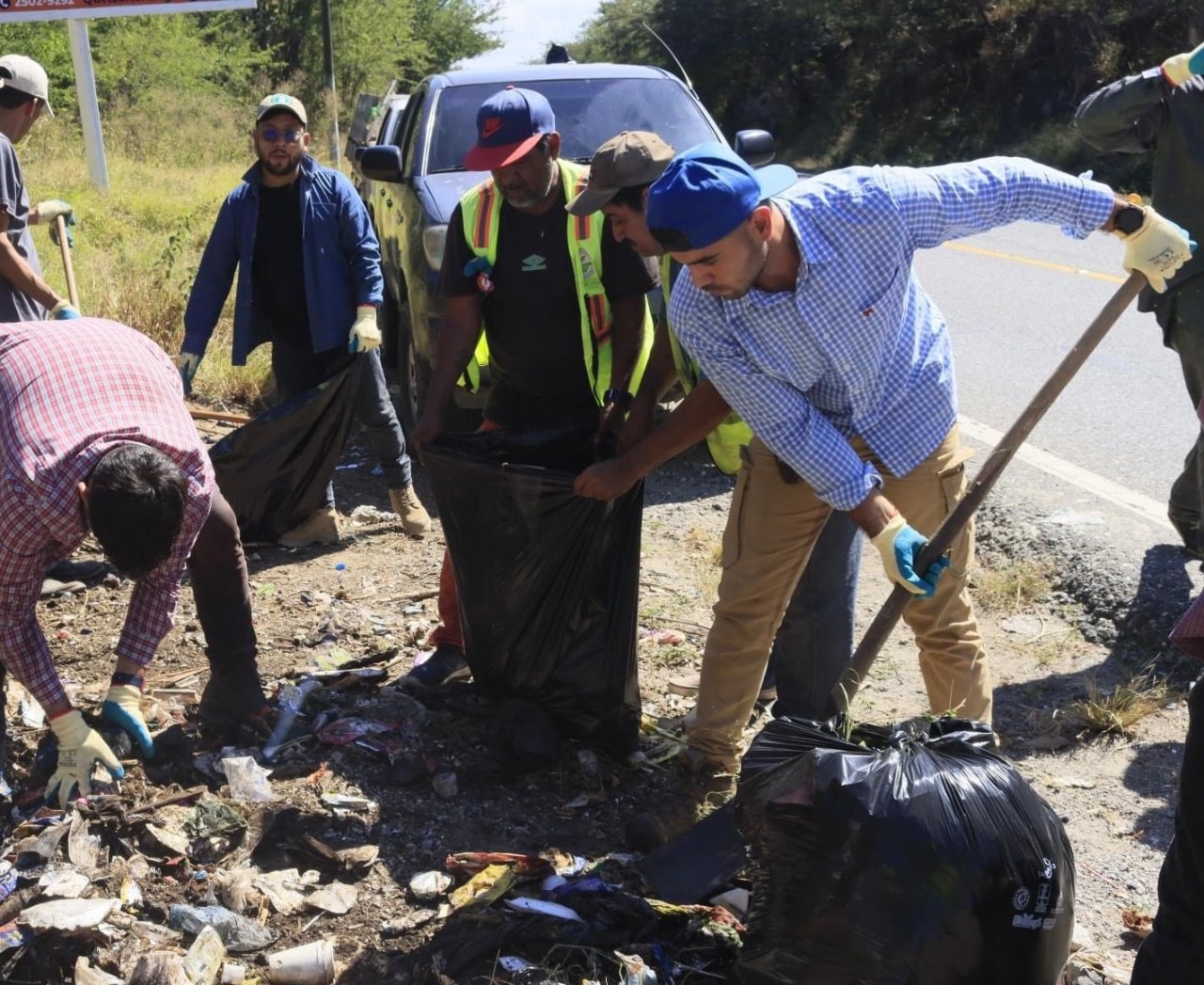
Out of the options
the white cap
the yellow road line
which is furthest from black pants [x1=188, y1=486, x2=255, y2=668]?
the yellow road line

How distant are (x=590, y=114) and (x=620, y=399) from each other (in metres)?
3.20

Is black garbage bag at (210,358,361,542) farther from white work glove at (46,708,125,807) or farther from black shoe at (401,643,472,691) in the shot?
white work glove at (46,708,125,807)

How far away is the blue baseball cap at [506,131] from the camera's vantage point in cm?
350

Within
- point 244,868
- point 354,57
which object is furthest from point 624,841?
point 354,57

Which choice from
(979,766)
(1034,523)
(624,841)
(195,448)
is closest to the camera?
(979,766)

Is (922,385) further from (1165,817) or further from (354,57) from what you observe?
(354,57)

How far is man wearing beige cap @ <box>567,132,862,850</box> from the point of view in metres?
3.16

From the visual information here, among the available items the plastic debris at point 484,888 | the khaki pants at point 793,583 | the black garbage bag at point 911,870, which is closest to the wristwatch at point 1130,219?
the khaki pants at point 793,583

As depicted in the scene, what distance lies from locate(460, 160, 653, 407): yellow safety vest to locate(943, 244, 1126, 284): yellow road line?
723 centimetres

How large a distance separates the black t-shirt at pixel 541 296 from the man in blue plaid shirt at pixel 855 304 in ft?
2.92

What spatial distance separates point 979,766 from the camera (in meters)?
2.38

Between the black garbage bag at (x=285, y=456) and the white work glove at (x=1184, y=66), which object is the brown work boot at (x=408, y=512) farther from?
the white work glove at (x=1184, y=66)

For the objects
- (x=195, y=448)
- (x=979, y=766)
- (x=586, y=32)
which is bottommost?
(x=586, y=32)

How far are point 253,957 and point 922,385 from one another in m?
1.95
